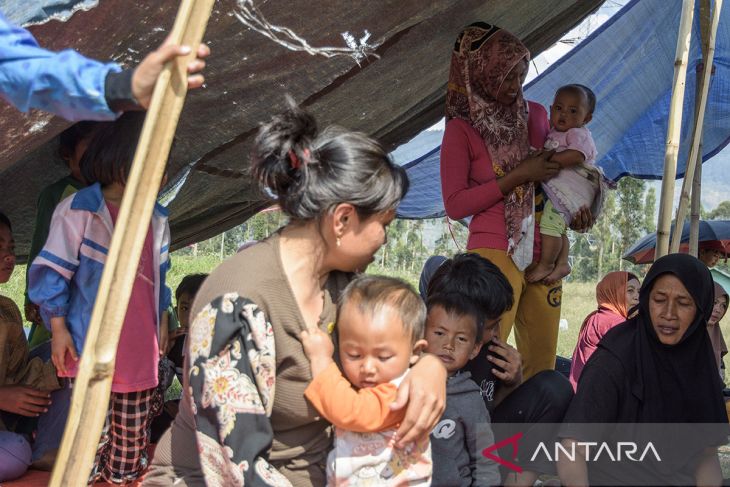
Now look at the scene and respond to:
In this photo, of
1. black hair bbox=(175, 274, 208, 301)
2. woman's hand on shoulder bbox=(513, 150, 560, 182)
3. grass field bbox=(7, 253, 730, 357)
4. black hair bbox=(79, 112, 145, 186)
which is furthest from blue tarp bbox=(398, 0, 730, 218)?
black hair bbox=(79, 112, 145, 186)

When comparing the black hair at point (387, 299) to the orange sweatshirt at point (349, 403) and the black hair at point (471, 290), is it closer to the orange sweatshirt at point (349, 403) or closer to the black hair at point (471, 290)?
the orange sweatshirt at point (349, 403)

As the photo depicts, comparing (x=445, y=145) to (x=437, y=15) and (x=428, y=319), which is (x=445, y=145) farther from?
(x=428, y=319)

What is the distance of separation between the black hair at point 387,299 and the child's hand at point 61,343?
117 cm

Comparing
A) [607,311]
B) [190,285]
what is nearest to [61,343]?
[190,285]

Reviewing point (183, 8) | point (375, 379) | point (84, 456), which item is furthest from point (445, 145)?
point (84, 456)

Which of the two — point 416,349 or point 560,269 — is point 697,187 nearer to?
point 560,269

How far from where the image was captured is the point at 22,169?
3.87 metres

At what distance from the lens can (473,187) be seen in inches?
149

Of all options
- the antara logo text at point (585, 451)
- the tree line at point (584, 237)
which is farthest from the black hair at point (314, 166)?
the tree line at point (584, 237)

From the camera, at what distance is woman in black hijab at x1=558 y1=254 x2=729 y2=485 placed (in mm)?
3104

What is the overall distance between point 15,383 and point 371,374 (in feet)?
6.32

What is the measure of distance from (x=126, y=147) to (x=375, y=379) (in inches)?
56.9

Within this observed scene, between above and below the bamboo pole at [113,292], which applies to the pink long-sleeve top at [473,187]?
above

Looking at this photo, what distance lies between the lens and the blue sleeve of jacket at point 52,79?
1.90 m
